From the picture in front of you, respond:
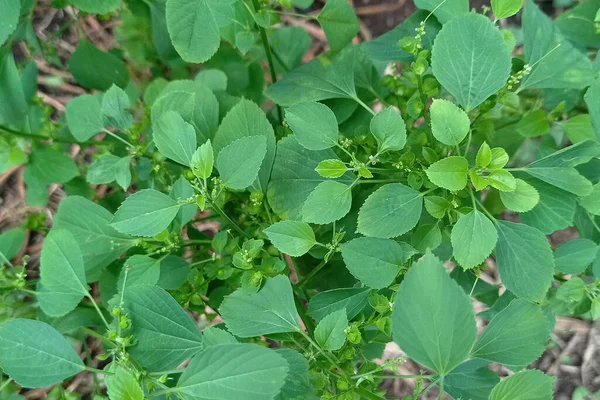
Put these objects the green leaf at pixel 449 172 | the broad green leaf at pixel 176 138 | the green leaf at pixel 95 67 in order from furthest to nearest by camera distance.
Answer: the green leaf at pixel 95 67 → the broad green leaf at pixel 176 138 → the green leaf at pixel 449 172

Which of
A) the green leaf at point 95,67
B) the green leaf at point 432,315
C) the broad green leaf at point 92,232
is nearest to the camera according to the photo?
the green leaf at point 432,315

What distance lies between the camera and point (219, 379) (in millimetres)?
694

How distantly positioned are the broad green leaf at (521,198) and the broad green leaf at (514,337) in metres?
0.15

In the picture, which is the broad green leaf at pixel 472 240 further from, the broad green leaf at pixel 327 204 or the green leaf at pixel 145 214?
the green leaf at pixel 145 214

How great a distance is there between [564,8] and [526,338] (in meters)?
1.48

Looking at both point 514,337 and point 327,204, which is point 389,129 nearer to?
point 327,204

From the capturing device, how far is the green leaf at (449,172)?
759 millimetres

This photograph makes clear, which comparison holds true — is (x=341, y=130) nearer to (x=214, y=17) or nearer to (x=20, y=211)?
(x=214, y=17)

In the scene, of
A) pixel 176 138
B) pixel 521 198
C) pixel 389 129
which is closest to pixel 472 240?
pixel 521 198

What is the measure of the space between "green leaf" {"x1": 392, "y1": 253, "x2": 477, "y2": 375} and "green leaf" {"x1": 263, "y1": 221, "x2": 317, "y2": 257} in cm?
25

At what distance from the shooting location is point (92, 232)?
1.04 m

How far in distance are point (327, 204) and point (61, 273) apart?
477 millimetres

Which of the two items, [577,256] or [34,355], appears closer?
[34,355]

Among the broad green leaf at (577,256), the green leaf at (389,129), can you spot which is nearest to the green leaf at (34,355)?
the green leaf at (389,129)
